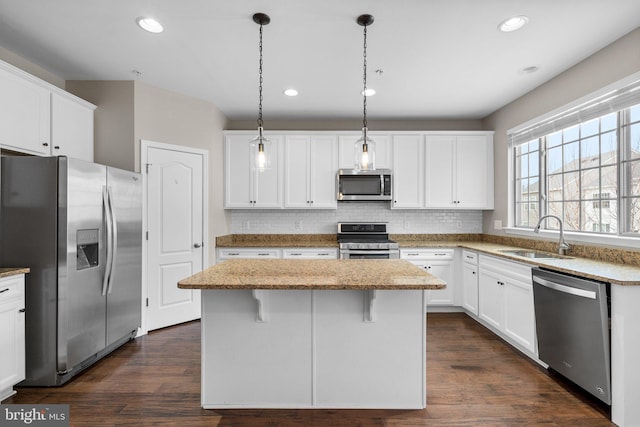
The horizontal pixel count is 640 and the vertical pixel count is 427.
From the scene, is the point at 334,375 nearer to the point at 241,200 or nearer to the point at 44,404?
the point at 44,404

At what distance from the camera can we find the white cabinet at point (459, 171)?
451 cm

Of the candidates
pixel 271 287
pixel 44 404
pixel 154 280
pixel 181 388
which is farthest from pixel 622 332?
pixel 154 280

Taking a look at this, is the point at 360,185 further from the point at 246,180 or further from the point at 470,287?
the point at 470,287

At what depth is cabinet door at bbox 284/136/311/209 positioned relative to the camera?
14.8ft

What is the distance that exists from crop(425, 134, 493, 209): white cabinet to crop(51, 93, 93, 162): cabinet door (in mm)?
3894

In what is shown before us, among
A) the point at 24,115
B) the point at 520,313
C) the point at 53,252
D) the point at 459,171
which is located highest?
the point at 24,115

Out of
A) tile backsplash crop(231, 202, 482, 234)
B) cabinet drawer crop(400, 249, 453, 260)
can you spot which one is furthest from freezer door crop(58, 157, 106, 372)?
cabinet drawer crop(400, 249, 453, 260)

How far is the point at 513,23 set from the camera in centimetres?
235

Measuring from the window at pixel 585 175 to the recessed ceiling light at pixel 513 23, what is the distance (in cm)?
107

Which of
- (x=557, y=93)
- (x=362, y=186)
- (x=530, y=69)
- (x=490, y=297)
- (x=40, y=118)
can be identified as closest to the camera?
(x=40, y=118)

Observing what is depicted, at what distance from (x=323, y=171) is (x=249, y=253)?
1442mm

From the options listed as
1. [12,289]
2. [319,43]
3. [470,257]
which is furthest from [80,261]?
[470,257]

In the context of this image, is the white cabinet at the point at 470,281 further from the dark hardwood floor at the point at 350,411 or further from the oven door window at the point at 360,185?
the oven door window at the point at 360,185

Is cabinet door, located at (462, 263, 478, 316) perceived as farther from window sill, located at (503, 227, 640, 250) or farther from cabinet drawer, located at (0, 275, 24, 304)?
cabinet drawer, located at (0, 275, 24, 304)
